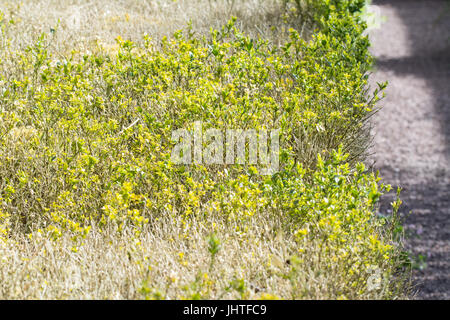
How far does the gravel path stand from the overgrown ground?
759mm

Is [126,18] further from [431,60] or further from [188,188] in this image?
[431,60]

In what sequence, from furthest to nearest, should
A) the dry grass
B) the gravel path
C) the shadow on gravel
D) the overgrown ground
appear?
the shadow on gravel, the gravel path, the dry grass, the overgrown ground

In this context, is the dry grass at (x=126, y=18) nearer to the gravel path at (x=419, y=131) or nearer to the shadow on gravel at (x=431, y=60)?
the gravel path at (x=419, y=131)

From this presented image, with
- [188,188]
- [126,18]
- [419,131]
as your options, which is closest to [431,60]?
[419,131]

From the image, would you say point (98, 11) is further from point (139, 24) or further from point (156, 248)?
point (156, 248)

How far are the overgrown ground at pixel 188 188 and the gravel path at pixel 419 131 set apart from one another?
2.49ft

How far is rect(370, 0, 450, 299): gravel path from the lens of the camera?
652cm

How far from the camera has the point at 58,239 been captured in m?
2.88

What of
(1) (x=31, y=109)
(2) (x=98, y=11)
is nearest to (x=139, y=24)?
(2) (x=98, y=11)

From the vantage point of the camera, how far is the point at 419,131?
9.39 metres

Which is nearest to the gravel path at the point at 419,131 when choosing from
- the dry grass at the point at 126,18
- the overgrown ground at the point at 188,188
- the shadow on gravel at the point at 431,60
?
the shadow on gravel at the point at 431,60

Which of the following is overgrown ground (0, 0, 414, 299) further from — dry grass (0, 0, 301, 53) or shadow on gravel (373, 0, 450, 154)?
shadow on gravel (373, 0, 450, 154)

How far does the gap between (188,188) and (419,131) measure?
278 inches

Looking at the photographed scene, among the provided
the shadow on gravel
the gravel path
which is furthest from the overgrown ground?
the shadow on gravel
